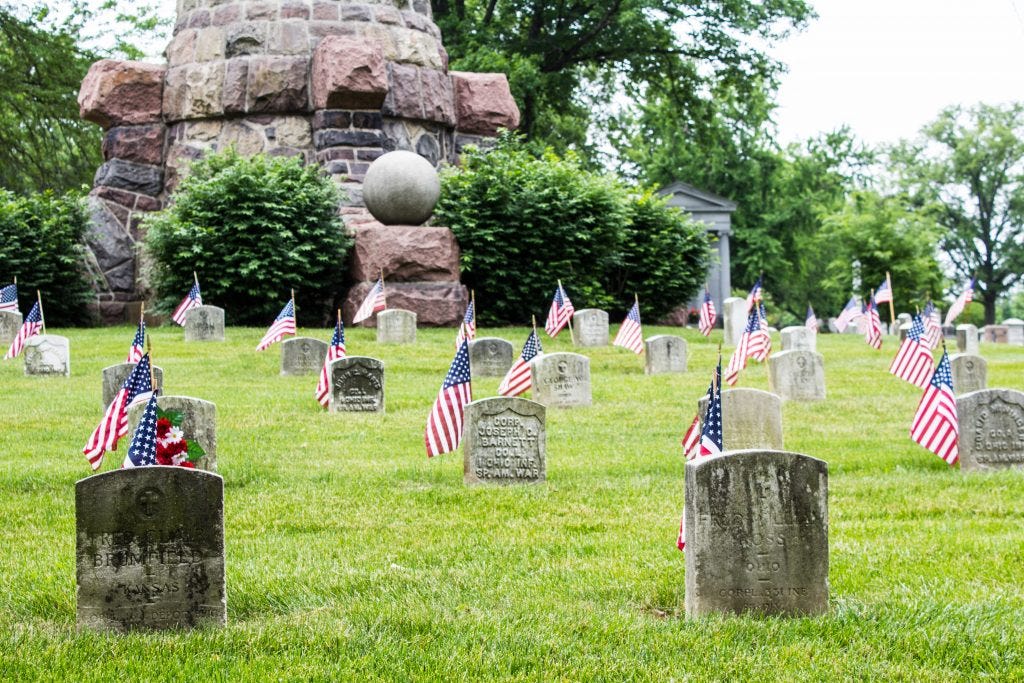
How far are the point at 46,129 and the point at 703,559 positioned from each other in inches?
1399

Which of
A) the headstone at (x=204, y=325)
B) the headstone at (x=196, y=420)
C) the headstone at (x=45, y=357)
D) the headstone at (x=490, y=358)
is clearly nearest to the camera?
the headstone at (x=196, y=420)

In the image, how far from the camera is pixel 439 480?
994 centimetres

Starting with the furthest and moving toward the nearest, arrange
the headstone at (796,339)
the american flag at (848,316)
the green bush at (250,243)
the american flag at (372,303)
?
the american flag at (848,316)
the green bush at (250,243)
the headstone at (796,339)
the american flag at (372,303)

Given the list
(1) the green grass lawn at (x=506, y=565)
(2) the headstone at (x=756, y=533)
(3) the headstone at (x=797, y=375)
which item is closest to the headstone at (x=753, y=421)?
(1) the green grass lawn at (x=506, y=565)

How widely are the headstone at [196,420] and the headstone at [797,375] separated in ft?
26.7

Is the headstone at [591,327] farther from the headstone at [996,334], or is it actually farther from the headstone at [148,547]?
the headstone at [996,334]

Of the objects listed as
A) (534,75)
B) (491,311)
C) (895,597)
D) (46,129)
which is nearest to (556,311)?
(491,311)

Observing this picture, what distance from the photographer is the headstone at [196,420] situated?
373 inches

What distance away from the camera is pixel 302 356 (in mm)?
17906

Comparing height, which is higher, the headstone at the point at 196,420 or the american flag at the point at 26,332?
the american flag at the point at 26,332

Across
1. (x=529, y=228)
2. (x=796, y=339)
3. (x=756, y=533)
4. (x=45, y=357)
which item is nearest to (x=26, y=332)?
(x=45, y=357)

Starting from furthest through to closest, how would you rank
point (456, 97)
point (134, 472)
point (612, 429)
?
point (456, 97)
point (612, 429)
point (134, 472)

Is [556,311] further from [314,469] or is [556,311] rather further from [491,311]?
[314,469]

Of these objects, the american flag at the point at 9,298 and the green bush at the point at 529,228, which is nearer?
the american flag at the point at 9,298
